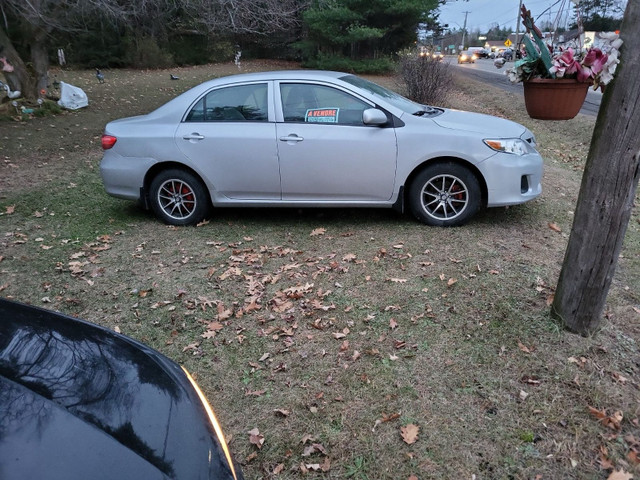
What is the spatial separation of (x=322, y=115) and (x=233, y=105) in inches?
40.1

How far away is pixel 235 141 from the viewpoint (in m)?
5.45

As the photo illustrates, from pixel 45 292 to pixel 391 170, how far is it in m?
3.48

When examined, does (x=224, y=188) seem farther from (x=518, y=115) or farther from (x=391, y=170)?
(x=518, y=115)

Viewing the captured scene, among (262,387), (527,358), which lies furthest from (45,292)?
(527,358)

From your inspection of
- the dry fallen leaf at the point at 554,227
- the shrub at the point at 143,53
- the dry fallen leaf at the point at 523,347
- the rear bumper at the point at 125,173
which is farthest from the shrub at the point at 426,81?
the shrub at the point at 143,53

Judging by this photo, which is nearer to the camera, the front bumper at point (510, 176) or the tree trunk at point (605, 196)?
the tree trunk at point (605, 196)

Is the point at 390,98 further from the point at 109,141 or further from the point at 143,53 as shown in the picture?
the point at 143,53

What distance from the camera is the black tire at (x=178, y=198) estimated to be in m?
5.77

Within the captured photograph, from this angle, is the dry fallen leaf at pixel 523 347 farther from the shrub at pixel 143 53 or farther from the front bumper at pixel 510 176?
the shrub at pixel 143 53

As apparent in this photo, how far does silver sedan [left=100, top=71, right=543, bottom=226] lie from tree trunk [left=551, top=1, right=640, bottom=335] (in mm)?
1985

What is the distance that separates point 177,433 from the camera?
1862 millimetres

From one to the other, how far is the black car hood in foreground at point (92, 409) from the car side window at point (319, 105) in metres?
3.58

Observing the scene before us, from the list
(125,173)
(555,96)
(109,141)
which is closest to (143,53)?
(109,141)

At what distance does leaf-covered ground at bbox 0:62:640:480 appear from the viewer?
274 cm
